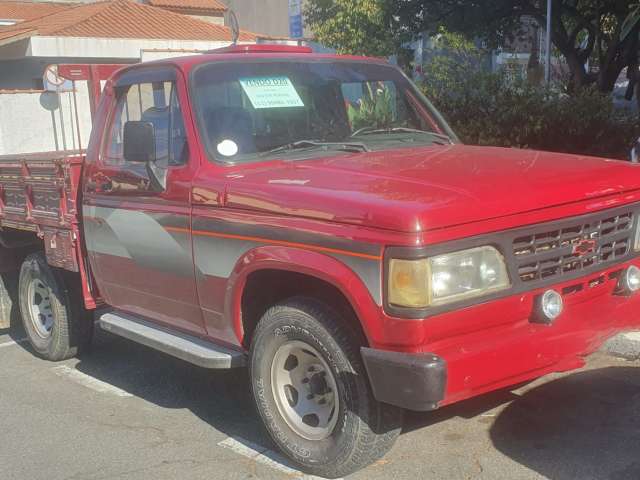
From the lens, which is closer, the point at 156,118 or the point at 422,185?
the point at 422,185

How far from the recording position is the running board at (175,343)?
167 inches

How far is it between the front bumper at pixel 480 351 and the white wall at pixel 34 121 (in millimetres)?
14756

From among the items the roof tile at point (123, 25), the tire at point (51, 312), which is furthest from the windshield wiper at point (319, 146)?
the roof tile at point (123, 25)

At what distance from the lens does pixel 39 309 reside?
250 inches

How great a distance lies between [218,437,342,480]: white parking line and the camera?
160 inches

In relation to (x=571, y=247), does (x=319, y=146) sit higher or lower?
higher

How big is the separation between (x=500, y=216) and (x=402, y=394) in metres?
0.85

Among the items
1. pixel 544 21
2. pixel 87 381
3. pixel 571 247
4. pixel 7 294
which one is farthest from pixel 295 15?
pixel 571 247

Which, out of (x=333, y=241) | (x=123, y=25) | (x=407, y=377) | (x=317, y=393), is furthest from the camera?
(x=123, y=25)

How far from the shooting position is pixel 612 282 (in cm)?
391

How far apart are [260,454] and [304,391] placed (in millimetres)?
571

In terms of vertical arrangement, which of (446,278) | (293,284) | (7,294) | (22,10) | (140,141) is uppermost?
(22,10)

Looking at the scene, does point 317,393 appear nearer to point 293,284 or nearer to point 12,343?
point 293,284

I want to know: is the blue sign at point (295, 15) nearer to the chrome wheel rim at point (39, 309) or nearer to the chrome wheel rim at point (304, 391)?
the chrome wheel rim at point (39, 309)
